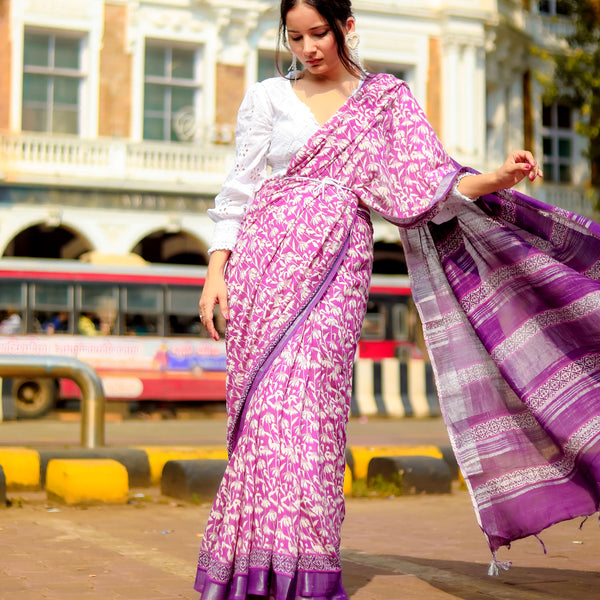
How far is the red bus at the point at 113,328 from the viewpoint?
720 inches

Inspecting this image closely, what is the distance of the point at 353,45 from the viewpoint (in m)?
3.67

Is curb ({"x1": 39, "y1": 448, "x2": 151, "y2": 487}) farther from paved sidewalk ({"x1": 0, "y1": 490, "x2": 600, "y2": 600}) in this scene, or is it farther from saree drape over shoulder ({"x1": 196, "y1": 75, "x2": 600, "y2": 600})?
saree drape over shoulder ({"x1": 196, "y1": 75, "x2": 600, "y2": 600})

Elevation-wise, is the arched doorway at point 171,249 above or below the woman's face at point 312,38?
above

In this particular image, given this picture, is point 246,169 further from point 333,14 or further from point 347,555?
point 347,555

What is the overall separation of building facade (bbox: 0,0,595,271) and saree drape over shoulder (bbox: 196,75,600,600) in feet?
57.0

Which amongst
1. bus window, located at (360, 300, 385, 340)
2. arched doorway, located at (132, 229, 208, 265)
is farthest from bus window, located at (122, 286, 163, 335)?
arched doorway, located at (132, 229, 208, 265)

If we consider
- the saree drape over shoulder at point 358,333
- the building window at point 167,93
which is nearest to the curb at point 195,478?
the saree drape over shoulder at point 358,333

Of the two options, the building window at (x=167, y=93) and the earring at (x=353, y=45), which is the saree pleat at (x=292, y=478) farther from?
the building window at (x=167, y=93)

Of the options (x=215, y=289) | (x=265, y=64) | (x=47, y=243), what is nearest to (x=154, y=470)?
(x=215, y=289)

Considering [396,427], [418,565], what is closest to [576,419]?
[418,565]

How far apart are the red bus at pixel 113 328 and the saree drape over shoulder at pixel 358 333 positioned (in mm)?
14939

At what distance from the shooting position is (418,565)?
454 cm

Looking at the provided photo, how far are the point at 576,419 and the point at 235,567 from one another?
4.21ft

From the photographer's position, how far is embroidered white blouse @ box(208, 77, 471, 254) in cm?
364
